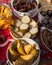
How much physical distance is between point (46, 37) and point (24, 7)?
0.24 m

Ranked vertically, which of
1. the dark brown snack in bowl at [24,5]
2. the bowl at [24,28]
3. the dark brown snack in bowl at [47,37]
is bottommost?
the dark brown snack in bowl at [47,37]

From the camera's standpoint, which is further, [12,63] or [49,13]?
[49,13]

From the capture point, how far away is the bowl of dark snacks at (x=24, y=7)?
52.8 inches

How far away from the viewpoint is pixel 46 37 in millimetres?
1236

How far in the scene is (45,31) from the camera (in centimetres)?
127

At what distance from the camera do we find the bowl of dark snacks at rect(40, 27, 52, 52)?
1.22m

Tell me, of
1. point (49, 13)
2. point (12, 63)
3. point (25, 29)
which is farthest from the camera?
point (49, 13)

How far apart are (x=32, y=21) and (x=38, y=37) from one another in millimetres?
96

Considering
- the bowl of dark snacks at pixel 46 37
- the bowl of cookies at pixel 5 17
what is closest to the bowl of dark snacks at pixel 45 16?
the bowl of dark snacks at pixel 46 37

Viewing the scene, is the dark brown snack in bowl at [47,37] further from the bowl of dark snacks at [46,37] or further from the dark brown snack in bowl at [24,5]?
the dark brown snack in bowl at [24,5]

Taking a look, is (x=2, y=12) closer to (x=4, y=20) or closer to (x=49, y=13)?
(x=4, y=20)

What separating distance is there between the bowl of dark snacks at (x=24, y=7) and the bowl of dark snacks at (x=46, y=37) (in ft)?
0.44

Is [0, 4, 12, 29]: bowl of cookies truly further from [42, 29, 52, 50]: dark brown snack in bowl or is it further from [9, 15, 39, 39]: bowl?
[42, 29, 52, 50]: dark brown snack in bowl

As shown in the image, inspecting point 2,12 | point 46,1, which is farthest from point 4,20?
point 46,1
